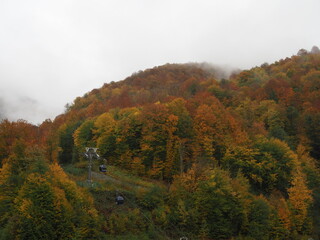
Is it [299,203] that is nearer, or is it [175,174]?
[299,203]

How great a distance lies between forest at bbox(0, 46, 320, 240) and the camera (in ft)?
85.1

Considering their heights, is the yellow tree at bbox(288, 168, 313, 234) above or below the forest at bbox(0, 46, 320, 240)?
below

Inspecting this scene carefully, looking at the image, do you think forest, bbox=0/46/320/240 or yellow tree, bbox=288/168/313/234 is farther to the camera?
yellow tree, bbox=288/168/313/234

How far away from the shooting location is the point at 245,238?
3033cm

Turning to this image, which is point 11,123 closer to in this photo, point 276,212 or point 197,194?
point 197,194

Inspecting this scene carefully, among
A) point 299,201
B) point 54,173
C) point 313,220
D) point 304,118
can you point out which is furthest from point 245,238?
point 304,118

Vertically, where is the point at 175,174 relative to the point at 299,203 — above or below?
above

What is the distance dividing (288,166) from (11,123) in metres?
38.2

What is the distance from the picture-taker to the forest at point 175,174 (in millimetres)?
25953

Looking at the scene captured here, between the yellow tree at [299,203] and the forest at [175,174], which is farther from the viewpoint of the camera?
the yellow tree at [299,203]

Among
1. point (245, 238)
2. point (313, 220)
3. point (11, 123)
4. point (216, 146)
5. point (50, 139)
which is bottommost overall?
point (313, 220)

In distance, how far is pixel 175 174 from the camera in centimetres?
4106

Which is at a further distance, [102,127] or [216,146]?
[102,127]

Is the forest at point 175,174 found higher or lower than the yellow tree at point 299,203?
higher
